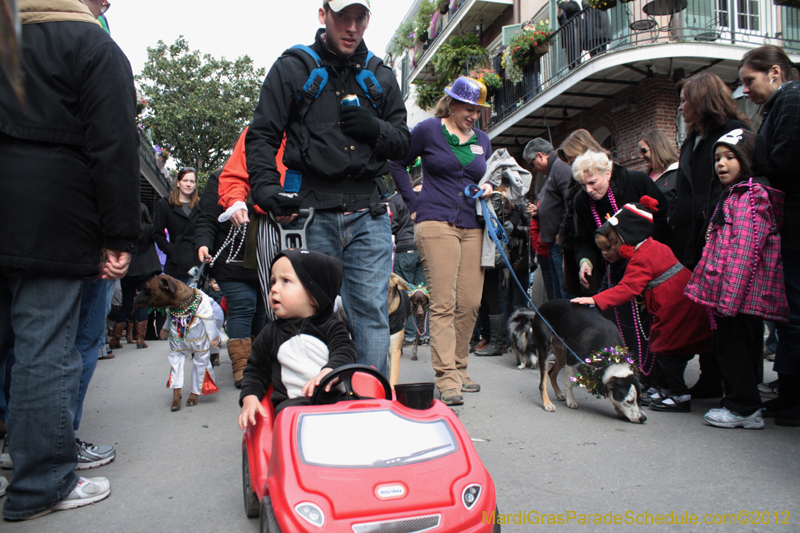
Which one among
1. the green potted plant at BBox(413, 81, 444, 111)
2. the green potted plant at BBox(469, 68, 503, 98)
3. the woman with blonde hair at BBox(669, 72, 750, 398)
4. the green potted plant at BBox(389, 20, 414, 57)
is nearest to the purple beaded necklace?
the woman with blonde hair at BBox(669, 72, 750, 398)

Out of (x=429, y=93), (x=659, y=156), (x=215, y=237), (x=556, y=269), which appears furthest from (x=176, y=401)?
(x=429, y=93)

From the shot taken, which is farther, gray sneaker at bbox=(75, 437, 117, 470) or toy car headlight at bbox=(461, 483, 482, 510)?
gray sneaker at bbox=(75, 437, 117, 470)

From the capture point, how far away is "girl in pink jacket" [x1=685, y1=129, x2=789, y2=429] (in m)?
3.42

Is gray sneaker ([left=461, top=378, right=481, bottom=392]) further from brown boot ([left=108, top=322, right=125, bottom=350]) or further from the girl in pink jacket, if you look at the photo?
brown boot ([left=108, top=322, right=125, bottom=350])

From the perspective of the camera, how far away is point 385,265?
10.4 feet

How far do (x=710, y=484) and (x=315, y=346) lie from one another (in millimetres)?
1951

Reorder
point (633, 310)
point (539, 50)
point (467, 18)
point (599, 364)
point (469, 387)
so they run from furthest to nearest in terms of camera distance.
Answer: point (467, 18) → point (539, 50) → point (469, 387) → point (633, 310) → point (599, 364)

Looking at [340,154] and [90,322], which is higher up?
[340,154]

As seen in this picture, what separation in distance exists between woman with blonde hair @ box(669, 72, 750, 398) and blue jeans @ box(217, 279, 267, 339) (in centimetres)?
360

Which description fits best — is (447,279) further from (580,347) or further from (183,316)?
(183,316)

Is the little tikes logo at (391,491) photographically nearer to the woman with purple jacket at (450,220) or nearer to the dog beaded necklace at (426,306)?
the woman with purple jacket at (450,220)

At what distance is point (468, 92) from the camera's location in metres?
4.49

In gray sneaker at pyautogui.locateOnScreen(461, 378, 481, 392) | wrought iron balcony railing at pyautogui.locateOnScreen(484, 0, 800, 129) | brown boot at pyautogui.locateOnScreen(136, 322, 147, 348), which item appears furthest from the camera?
wrought iron balcony railing at pyautogui.locateOnScreen(484, 0, 800, 129)

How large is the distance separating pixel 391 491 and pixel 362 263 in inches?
63.4
